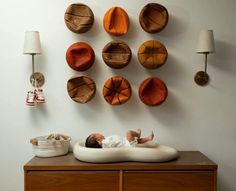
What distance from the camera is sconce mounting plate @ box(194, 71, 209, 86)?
2020 mm

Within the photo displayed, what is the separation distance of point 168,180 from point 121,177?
0.28m

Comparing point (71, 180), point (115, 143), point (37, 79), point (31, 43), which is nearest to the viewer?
point (71, 180)

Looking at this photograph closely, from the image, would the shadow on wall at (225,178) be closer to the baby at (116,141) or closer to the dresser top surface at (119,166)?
the dresser top surface at (119,166)

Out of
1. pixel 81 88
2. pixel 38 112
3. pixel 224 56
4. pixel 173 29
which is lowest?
pixel 38 112

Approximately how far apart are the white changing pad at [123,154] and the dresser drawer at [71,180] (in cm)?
8

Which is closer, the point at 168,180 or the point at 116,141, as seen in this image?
the point at 168,180

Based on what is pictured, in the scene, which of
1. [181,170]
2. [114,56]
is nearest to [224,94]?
[181,170]

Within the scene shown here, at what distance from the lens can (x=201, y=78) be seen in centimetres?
202

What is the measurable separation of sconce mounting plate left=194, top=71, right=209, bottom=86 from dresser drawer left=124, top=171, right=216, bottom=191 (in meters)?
0.66

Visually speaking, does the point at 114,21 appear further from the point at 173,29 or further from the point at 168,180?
the point at 168,180

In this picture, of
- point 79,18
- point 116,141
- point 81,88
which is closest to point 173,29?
point 79,18

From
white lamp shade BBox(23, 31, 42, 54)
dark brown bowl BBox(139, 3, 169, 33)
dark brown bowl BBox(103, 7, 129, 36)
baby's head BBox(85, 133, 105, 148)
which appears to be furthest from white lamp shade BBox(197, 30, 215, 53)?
white lamp shade BBox(23, 31, 42, 54)

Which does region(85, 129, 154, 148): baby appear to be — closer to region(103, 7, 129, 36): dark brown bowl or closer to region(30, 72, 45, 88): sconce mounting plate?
region(30, 72, 45, 88): sconce mounting plate

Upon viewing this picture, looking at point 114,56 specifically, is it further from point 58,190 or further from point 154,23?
point 58,190
